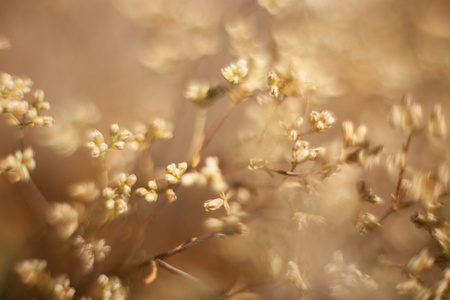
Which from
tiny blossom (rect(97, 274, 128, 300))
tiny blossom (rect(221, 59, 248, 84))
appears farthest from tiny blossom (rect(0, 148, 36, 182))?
tiny blossom (rect(221, 59, 248, 84))

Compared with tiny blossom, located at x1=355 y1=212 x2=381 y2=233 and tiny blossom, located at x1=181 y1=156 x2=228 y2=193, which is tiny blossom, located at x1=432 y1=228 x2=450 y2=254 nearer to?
tiny blossom, located at x1=355 y1=212 x2=381 y2=233

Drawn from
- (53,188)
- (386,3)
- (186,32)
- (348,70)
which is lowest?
(53,188)

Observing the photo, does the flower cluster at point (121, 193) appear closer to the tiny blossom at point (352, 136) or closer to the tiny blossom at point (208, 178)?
the tiny blossom at point (208, 178)

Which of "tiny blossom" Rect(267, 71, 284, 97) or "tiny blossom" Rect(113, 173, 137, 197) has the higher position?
"tiny blossom" Rect(267, 71, 284, 97)

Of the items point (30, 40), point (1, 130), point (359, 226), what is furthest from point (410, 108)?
point (30, 40)

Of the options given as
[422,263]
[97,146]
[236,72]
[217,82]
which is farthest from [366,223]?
[217,82]

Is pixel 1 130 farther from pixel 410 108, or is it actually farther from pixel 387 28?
pixel 387 28

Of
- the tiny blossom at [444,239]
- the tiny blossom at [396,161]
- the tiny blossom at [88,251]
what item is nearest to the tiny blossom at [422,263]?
the tiny blossom at [444,239]
